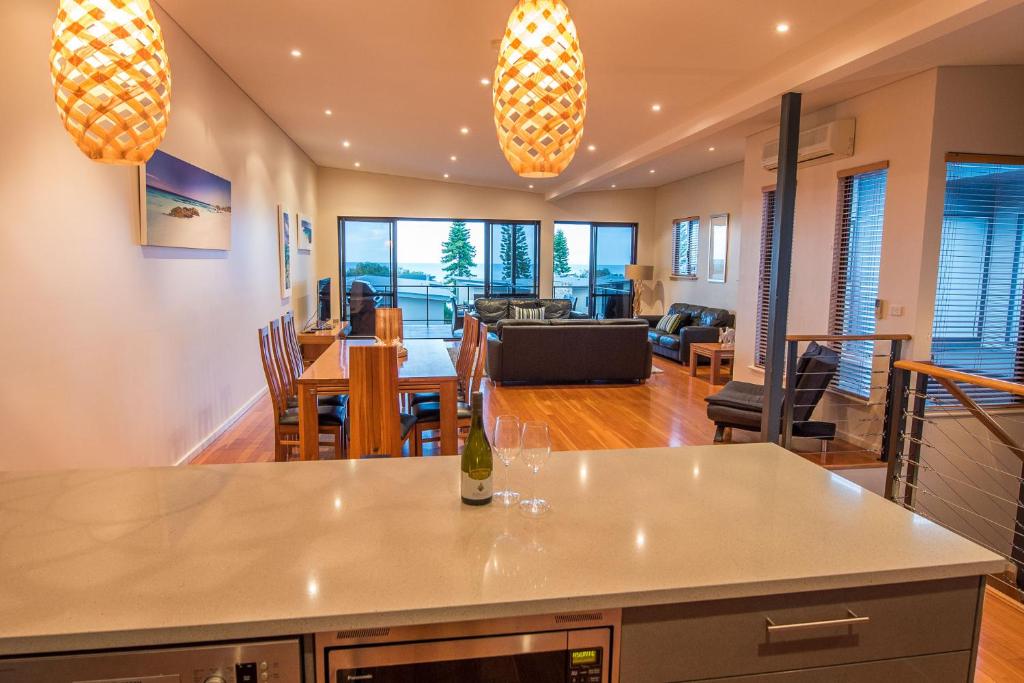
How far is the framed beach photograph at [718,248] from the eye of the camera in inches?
354

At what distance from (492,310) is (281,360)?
6652 mm

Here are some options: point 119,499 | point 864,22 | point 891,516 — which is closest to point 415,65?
point 864,22

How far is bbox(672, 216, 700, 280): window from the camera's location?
397 inches

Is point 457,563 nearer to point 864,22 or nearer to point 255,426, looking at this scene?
point 864,22

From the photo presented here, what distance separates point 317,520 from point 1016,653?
2668 millimetres

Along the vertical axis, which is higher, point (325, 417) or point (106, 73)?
point (106, 73)

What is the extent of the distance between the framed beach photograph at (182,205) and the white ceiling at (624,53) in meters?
1.02

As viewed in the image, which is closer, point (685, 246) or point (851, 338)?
point (851, 338)

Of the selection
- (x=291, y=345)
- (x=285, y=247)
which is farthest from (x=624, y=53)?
(x=285, y=247)

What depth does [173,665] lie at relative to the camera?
3.25ft

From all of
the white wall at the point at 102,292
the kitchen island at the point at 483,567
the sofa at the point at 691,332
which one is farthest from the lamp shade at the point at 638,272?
the kitchen island at the point at 483,567

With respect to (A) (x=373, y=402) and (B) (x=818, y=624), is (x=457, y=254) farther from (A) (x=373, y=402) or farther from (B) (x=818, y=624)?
(B) (x=818, y=624)

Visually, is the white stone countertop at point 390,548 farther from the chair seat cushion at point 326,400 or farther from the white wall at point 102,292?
the chair seat cushion at point 326,400

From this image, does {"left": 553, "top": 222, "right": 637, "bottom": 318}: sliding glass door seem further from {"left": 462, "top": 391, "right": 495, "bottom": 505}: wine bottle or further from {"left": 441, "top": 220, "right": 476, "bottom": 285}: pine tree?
{"left": 462, "top": 391, "right": 495, "bottom": 505}: wine bottle
